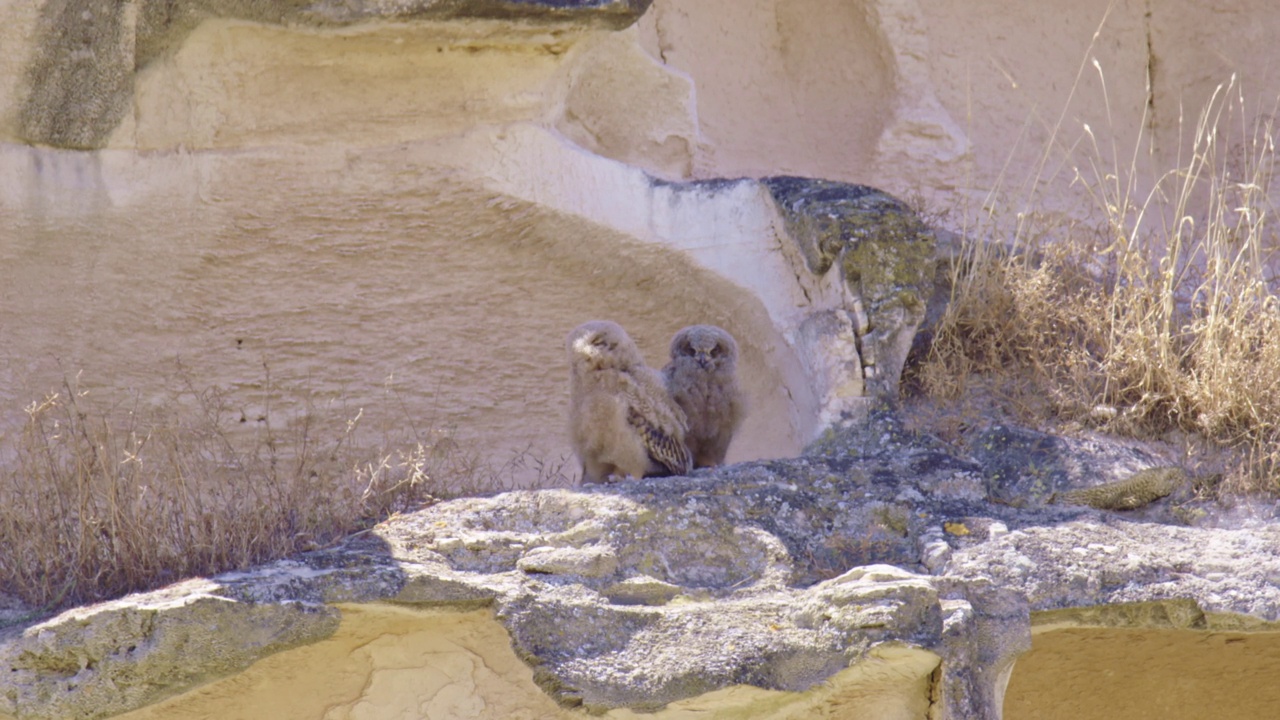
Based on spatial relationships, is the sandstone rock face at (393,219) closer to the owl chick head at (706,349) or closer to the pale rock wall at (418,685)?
the owl chick head at (706,349)

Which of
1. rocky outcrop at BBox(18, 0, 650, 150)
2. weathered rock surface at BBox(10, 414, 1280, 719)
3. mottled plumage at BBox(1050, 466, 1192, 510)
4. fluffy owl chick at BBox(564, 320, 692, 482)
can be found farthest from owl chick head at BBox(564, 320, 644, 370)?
mottled plumage at BBox(1050, 466, 1192, 510)

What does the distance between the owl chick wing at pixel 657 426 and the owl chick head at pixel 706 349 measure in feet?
1.03

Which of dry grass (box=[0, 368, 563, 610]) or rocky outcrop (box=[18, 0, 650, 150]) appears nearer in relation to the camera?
dry grass (box=[0, 368, 563, 610])

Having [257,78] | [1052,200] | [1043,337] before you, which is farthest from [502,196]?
[1052,200]

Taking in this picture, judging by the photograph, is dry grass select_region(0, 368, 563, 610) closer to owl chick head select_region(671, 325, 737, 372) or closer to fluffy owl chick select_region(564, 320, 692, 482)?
fluffy owl chick select_region(564, 320, 692, 482)

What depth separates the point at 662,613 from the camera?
189 inches

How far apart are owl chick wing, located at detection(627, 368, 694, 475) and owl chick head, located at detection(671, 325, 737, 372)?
31 cm

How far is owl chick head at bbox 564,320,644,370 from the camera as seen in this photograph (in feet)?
19.4

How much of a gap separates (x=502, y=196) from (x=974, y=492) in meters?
2.35

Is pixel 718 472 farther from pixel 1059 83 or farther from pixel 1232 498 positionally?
pixel 1059 83

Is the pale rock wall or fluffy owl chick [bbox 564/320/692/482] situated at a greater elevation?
fluffy owl chick [bbox 564/320/692/482]

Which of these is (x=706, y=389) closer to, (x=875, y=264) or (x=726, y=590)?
(x=875, y=264)

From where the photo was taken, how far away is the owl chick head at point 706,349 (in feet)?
20.4

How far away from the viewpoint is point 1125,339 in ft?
20.1
